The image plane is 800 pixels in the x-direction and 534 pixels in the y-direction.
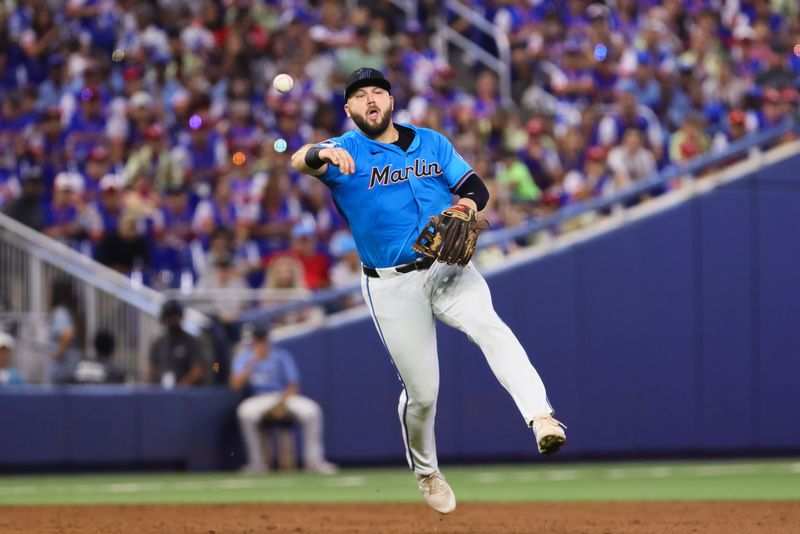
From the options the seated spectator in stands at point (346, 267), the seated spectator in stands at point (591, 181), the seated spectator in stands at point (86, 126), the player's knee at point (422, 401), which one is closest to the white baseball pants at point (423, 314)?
the player's knee at point (422, 401)

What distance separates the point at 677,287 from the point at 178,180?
521 cm

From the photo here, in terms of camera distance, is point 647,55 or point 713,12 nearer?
point 647,55

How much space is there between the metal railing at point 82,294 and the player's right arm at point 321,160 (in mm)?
6170

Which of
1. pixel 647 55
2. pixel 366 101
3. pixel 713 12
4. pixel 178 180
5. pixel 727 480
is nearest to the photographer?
pixel 366 101

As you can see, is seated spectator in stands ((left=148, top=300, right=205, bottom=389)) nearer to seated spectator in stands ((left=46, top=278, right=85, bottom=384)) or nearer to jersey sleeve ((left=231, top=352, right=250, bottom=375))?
jersey sleeve ((left=231, top=352, right=250, bottom=375))

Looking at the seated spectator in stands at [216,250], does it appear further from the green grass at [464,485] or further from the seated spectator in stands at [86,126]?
the seated spectator in stands at [86,126]

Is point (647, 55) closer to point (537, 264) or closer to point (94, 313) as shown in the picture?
point (537, 264)

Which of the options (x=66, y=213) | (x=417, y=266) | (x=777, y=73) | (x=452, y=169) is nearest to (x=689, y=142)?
(x=777, y=73)

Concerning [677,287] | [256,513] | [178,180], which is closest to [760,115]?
[677,287]

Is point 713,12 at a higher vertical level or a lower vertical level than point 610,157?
higher

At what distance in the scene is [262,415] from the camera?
1235cm

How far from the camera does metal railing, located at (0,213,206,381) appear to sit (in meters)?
12.0

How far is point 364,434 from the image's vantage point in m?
13.2

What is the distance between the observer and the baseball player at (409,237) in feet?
21.9
